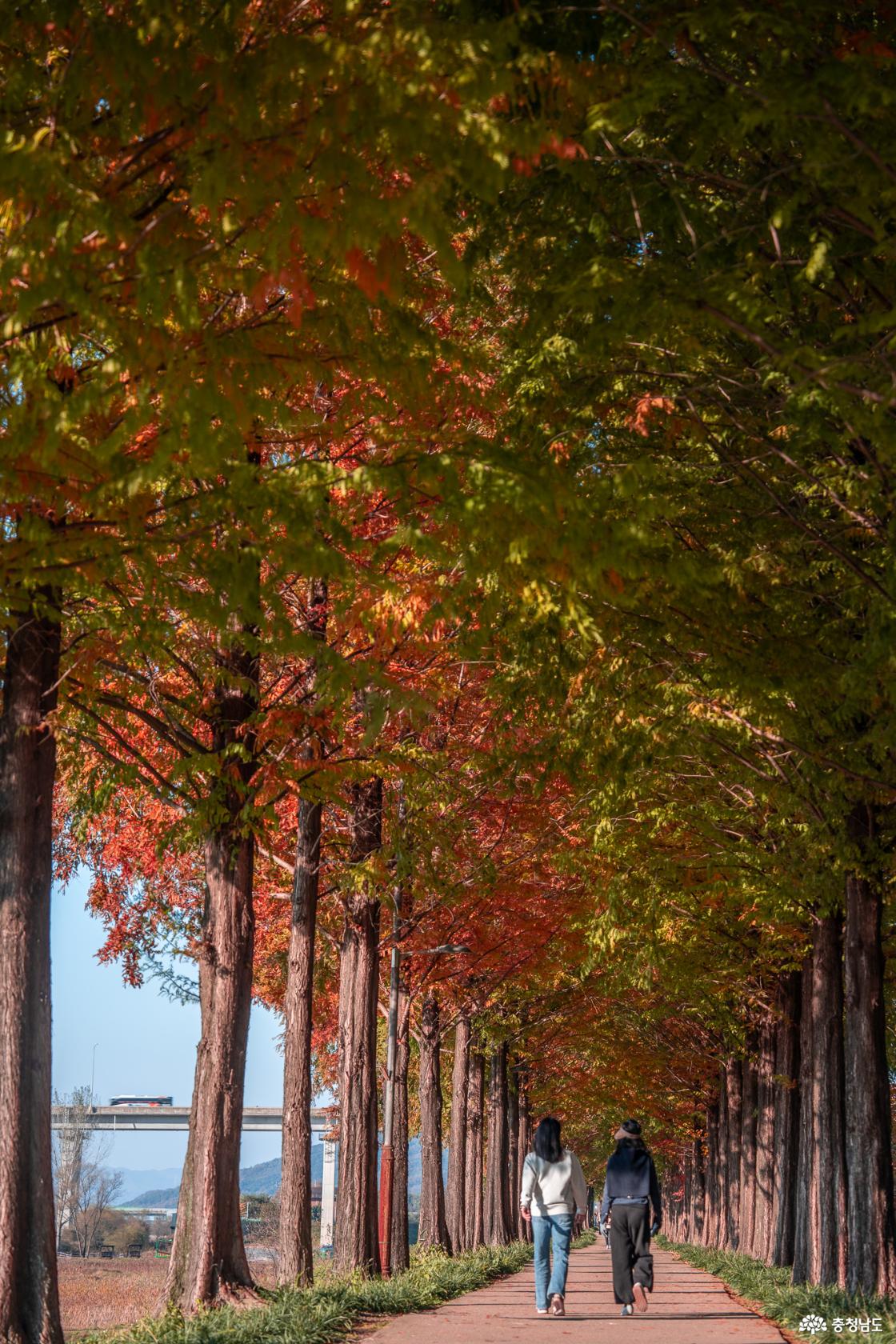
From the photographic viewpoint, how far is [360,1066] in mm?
16156

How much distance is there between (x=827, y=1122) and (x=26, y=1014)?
36.3ft

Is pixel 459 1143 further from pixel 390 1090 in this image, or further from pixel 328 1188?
pixel 328 1188

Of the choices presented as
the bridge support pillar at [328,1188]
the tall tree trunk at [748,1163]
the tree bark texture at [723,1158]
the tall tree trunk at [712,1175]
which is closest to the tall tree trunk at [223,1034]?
the tall tree trunk at [748,1163]

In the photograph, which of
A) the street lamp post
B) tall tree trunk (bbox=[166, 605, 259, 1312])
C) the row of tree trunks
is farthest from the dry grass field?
the row of tree trunks

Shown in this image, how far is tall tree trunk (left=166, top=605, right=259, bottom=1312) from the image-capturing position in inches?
448

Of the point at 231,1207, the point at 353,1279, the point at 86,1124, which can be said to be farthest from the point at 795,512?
Result: the point at 86,1124

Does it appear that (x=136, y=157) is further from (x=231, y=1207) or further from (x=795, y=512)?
(x=231, y=1207)

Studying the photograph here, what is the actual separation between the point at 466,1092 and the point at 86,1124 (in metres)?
53.5

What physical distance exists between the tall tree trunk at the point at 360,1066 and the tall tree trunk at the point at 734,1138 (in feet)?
62.6

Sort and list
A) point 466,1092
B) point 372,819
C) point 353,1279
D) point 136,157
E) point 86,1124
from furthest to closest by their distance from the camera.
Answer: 1. point 86,1124
2. point 466,1092
3. point 372,819
4. point 353,1279
5. point 136,157

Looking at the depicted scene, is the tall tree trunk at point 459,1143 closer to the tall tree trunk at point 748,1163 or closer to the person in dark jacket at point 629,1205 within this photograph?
the tall tree trunk at point 748,1163

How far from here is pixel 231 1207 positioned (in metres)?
11.7

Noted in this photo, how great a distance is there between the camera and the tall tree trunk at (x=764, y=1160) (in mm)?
27741

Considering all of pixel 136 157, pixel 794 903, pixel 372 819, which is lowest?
pixel 794 903
